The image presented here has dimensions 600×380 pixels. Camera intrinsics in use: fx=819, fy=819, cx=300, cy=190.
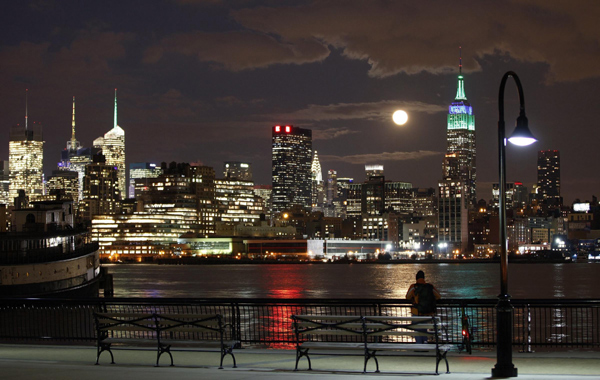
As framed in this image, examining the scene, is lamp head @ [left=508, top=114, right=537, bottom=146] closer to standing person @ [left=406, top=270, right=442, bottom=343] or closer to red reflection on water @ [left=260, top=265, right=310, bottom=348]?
standing person @ [left=406, top=270, right=442, bottom=343]

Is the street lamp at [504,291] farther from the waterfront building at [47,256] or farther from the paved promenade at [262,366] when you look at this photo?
the waterfront building at [47,256]

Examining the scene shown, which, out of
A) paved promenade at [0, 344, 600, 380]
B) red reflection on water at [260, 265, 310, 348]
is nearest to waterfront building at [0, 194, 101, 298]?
red reflection on water at [260, 265, 310, 348]

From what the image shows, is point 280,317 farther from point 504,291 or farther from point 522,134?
point 522,134

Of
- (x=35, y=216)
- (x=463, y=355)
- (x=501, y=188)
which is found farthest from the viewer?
(x=35, y=216)

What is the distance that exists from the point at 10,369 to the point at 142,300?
494 cm

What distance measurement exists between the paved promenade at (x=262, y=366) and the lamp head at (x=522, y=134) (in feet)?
14.4

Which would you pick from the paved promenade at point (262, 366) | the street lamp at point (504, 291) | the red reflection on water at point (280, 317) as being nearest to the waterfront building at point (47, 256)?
the red reflection on water at point (280, 317)

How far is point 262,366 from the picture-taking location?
16.6 m

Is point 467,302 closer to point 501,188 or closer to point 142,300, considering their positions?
point 501,188

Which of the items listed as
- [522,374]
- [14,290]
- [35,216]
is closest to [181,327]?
[522,374]

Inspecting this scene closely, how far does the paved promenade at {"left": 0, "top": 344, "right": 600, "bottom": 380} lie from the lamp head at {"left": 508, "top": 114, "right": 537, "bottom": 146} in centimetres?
440

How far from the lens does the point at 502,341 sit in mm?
15047

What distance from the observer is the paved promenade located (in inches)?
601

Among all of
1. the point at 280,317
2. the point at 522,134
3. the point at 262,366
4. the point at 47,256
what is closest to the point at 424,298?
the point at 262,366
